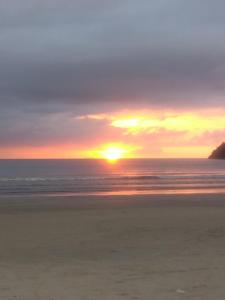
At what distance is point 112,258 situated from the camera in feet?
33.9

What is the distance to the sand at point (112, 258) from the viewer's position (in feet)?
24.4

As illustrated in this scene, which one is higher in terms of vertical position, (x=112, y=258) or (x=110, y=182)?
(x=110, y=182)

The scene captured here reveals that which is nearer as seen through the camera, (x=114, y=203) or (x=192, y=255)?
Answer: (x=192, y=255)

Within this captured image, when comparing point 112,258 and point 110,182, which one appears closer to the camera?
point 112,258

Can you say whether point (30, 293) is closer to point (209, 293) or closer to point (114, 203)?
point (209, 293)

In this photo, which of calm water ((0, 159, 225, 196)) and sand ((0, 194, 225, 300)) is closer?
sand ((0, 194, 225, 300))

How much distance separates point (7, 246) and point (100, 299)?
5697mm

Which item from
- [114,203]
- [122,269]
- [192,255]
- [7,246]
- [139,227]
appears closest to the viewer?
[122,269]

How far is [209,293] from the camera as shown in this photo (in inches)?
286

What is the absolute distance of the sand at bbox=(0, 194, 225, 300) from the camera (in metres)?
7.44

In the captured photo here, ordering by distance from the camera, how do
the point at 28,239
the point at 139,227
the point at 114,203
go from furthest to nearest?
the point at 114,203
the point at 139,227
the point at 28,239

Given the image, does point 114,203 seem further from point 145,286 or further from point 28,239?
point 145,286

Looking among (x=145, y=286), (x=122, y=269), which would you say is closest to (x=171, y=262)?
(x=122, y=269)

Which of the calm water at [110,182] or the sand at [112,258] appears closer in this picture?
the sand at [112,258]
